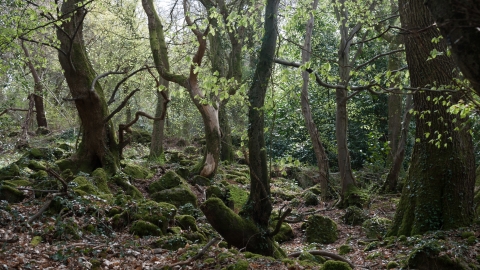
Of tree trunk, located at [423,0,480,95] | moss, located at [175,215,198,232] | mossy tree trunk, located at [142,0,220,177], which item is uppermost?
mossy tree trunk, located at [142,0,220,177]

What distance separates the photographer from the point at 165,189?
11.3m

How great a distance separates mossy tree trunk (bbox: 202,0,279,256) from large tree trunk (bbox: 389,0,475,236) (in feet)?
9.53

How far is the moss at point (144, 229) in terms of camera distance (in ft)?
24.5

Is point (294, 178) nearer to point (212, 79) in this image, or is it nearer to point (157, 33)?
point (157, 33)

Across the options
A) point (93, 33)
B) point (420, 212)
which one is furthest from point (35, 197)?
point (93, 33)

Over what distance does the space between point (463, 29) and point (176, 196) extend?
29.0 ft

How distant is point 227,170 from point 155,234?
8.94 meters

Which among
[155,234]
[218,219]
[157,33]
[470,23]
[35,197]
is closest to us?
[470,23]

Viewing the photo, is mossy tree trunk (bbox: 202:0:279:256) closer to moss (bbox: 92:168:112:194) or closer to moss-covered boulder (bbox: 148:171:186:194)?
moss (bbox: 92:168:112:194)

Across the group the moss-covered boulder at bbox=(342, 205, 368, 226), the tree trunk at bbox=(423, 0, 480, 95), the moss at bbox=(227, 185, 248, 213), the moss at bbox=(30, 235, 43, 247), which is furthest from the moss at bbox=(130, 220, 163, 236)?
the tree trunk at bbox=(423, 0, 480, 95)

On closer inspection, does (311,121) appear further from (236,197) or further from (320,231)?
(320,231)

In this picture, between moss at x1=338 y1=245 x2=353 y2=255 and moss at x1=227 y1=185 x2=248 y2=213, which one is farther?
moss at x1=227 y1=185 x2=248 y2=213

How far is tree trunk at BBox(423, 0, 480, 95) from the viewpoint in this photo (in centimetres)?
241

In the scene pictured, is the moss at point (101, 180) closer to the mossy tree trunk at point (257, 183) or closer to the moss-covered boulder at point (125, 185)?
the moss-covered boulder at point (125, 185)
